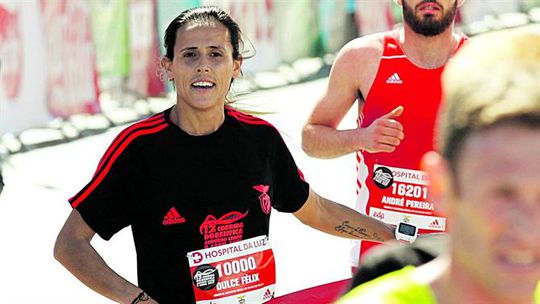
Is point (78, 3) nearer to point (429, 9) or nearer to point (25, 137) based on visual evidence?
point (25, 137)

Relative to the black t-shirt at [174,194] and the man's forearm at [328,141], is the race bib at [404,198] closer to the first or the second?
the man's forearm at [328,141]

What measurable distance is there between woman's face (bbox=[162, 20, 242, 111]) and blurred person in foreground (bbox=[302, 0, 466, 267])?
2.90ft

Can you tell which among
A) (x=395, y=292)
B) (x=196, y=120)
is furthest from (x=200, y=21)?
(x=395, y=292)

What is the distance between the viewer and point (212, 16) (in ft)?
14.2

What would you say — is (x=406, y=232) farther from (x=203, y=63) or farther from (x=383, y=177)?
(x=203, y=63)

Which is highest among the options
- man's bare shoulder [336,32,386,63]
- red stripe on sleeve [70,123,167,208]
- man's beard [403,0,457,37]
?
man's beard [403,0,457,37]

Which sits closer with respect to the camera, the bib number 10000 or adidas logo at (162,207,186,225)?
adidas logo at (162,207,186,225)

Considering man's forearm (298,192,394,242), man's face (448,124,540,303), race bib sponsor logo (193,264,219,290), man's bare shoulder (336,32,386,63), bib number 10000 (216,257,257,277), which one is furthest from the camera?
man's bare shoulder (336,32,386,63)

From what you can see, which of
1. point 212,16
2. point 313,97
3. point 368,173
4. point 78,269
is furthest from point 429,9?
point 313,97

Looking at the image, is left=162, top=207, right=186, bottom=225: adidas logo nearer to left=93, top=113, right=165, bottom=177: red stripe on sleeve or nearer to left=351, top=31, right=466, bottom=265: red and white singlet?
left=93, top=113, right=165, bottom=177: red stripe on sleeve

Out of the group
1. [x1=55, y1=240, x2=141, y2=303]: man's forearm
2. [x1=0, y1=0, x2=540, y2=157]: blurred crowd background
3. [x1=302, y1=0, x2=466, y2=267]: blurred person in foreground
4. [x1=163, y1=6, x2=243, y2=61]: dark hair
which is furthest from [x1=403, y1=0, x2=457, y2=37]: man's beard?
[x1=0, y1=0, x2=540, y2=157]: blurred crowd background

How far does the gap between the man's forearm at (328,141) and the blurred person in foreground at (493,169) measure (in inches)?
136

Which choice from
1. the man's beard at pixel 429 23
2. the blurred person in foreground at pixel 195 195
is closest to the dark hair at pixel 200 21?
the blurred person in foreground at pixel 195 195

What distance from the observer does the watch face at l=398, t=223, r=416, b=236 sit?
5.04 metres
